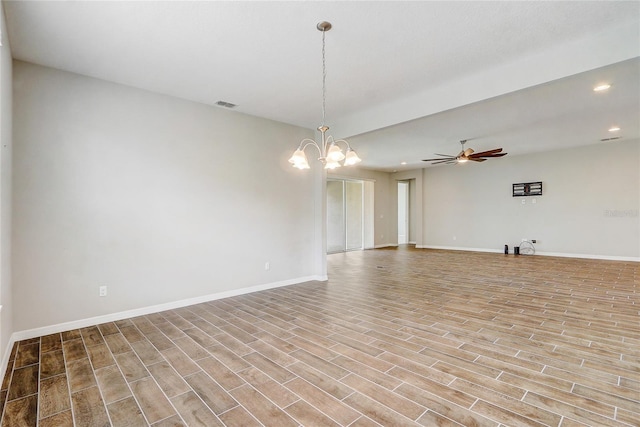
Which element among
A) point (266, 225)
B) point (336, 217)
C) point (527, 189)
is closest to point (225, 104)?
point (266, 225)

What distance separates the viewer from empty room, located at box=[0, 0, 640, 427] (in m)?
2.12

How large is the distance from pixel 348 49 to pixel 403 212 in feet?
33.7

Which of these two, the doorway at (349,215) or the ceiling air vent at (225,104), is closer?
the ceiling air vent at (225,104)

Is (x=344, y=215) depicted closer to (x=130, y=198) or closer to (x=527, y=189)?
(x=527, y=189)

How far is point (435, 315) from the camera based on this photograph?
11.8 feet

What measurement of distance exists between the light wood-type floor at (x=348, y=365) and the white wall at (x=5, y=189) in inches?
14.4

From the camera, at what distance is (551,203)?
8.32 m

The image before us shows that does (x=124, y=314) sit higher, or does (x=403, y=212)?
(x=403, y=212)

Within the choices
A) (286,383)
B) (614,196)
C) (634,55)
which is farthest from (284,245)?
(614,196)

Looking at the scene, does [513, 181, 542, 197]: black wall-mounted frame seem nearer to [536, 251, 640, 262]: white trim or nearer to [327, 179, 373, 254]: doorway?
[536, 251, 640, 262]: white trim

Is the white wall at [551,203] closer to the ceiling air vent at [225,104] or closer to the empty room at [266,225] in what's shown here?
the empty room at [266,225]

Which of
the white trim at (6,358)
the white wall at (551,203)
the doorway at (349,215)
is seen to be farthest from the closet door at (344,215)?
the white trim at (6,358)

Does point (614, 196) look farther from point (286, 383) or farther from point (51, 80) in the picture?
point (51, 80)

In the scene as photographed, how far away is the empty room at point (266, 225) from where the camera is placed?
2.12 metres
